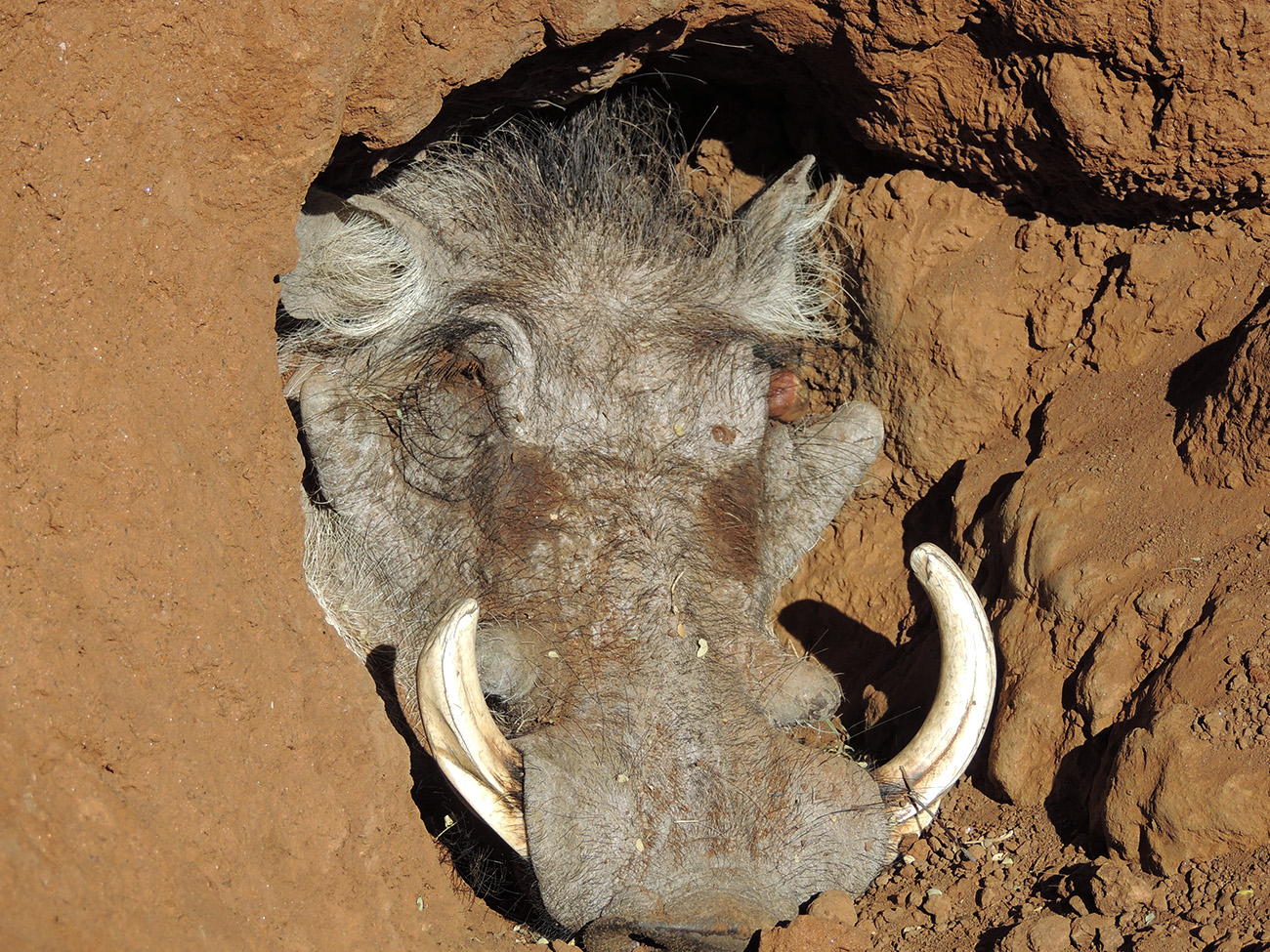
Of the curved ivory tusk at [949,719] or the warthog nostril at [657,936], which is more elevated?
the warthog nostril at [657,936]

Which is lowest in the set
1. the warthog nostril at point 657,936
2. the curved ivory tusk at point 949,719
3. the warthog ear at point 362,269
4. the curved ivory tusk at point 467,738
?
the curved ivory tusk at point 949,719

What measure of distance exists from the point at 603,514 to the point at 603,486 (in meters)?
0.09

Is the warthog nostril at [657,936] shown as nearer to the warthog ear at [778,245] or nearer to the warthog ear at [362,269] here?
the warthog ear at [362,269]

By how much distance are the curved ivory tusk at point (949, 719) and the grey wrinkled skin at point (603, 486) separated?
0.11 m

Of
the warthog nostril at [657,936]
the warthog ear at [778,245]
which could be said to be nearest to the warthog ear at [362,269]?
the warthog ear at [778,245]

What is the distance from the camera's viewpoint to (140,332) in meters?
2.15

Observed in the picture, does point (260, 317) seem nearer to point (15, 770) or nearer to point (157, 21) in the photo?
point (157, 21)

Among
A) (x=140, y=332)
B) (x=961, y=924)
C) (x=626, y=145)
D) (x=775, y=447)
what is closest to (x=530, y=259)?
(x=626, y=145)

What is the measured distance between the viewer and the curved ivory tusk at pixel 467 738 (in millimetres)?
2674

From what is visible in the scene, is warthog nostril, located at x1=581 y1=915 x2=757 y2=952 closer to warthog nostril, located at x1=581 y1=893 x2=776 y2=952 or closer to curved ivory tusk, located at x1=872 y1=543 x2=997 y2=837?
warthog nostril, located at x1=581 y1=893 x2=776 y2=952

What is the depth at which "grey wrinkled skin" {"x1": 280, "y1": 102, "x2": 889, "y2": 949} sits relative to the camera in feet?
8.75

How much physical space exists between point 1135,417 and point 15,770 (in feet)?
9.40

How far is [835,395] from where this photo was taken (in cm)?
438

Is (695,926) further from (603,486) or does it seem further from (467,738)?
(603,486)
